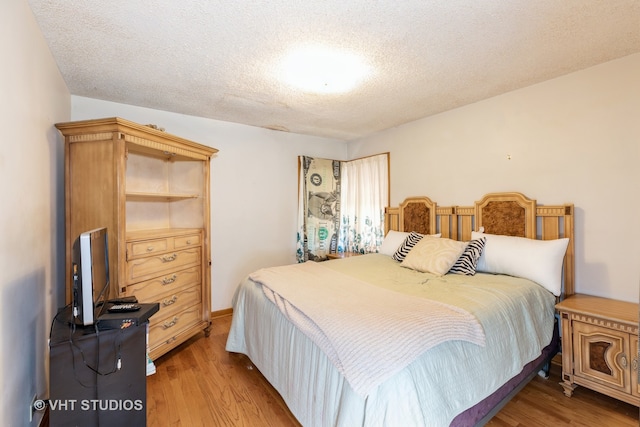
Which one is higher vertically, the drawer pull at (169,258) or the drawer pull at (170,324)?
the drawer pull at (169,258)

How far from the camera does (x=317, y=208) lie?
13.1 ft

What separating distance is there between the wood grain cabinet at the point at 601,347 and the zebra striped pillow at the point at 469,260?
1.88ft

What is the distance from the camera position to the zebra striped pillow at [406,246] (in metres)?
2.81

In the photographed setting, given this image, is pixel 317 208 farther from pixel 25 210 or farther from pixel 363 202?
pixel 25 210

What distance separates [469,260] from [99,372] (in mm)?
2537

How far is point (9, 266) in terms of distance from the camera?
123cm

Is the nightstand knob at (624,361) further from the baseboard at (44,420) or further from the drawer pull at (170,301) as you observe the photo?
the baseboard at (44,420)

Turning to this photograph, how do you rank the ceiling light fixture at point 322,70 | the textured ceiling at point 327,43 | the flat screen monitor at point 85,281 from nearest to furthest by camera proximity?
the flat screen monitor at point 85,281, the textured ceiling at point 327,43, the ceiling light fixture at point 322,70

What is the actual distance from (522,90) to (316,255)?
2.91m

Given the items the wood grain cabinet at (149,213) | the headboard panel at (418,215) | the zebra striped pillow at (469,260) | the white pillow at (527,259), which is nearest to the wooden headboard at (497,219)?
the headboard panel at (418,215)

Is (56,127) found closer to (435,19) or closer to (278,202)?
(278,202)

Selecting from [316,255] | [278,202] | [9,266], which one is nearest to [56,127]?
[9,266]

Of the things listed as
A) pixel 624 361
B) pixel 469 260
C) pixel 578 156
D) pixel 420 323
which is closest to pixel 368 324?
pixel 420 323

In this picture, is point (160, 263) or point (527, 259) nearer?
point (527, 259)
